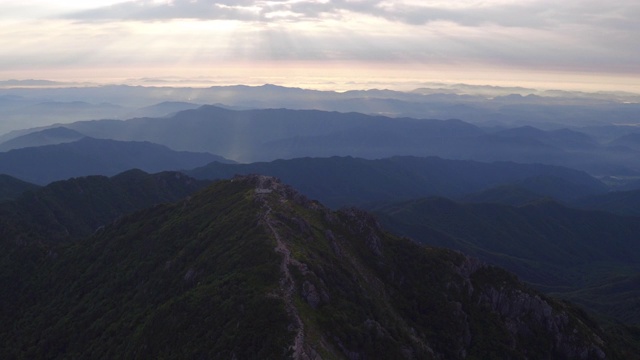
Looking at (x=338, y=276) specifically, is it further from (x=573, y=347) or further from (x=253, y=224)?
(x=573, y=347)

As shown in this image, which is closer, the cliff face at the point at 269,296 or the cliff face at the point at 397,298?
the cliff face at the point at 269,296

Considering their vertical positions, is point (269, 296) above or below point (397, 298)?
above

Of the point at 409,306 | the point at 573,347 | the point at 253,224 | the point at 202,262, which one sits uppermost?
the point at 253,224

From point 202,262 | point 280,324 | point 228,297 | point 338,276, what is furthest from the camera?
point 202,262

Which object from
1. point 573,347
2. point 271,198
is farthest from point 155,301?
point 573,347

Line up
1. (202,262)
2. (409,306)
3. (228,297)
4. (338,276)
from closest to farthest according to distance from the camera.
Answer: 1. (228,297)
2. (338,276)
3. (202,262)
4. (409,306)

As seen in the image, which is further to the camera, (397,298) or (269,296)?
(397,298)

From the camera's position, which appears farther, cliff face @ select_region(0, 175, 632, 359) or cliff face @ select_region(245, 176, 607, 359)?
cliff face @ select_region(245, 176, 607, 359)

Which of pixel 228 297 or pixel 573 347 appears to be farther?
pixel 573 347
